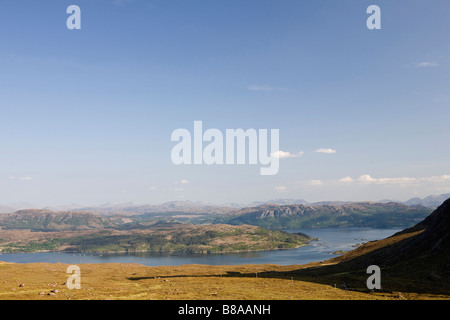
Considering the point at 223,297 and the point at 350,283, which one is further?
the point at 350,283

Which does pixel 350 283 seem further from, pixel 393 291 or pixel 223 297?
pixel 223 297

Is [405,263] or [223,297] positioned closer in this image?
[223,297]

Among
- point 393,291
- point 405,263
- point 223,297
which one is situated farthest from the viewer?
point 405,263

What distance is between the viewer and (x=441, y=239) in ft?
338

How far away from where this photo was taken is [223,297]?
5319cm
